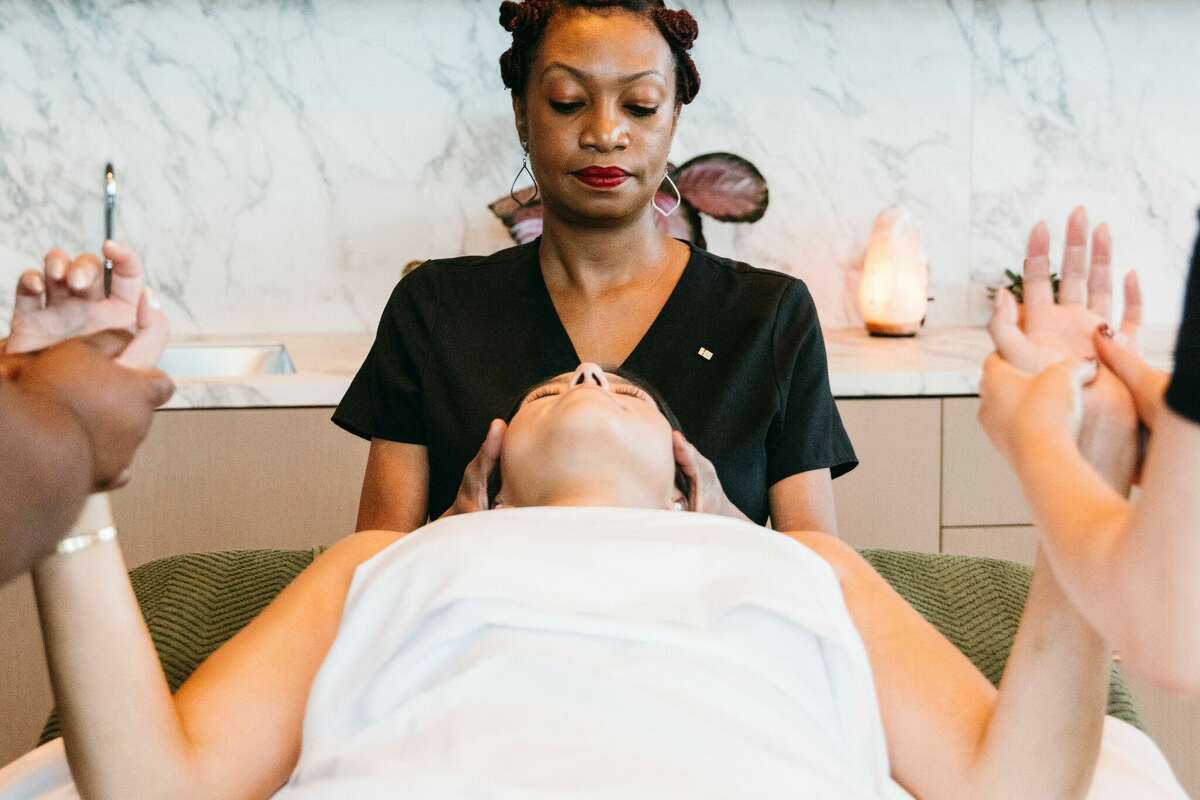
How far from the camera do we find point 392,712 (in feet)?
3.43

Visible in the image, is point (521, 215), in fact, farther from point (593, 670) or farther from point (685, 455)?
point (593, 670)

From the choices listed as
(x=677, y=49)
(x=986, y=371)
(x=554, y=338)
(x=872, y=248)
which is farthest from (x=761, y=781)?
(x=872, y=248)

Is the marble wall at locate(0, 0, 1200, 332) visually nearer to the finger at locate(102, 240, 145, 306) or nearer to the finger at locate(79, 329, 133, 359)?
the finger at locate(102, 240, 145, 306)

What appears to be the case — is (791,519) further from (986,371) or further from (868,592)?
(986,371)

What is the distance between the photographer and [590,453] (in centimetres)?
138

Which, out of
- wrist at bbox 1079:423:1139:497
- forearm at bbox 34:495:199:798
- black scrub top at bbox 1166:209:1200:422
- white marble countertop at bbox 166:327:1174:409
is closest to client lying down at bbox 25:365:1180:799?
forearm at bbox 34:495:199:798

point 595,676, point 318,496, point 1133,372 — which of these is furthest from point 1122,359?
point 318,496

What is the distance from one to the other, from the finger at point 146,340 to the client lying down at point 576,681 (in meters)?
0.14

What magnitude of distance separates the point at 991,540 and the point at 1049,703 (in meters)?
1.36

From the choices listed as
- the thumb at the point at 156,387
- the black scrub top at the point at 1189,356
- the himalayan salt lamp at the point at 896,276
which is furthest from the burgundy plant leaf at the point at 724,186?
the black scrub top at the point at 1189,356

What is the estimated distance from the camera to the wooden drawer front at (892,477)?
7.32ft

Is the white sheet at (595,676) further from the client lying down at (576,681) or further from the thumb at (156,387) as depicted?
the thumb at (156,387)

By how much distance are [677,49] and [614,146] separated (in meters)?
0.20

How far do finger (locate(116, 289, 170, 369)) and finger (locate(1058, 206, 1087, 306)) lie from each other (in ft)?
2.27
